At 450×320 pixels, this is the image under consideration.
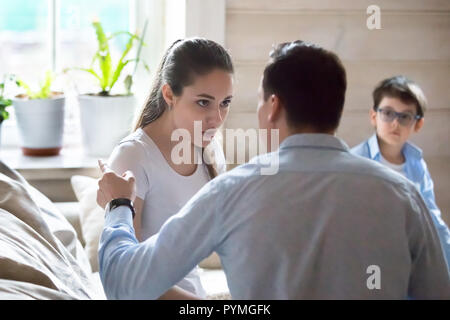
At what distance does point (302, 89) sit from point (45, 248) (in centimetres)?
77

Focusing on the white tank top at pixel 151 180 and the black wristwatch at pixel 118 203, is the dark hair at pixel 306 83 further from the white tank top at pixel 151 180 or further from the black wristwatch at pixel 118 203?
the white tank top at pixel 151 180

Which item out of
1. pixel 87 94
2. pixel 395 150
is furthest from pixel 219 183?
pixel 87 94

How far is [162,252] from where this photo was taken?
0.99 m

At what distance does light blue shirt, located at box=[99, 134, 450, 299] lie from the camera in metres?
0.94

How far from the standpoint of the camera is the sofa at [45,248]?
4.17ft

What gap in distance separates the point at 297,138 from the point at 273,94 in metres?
0.07

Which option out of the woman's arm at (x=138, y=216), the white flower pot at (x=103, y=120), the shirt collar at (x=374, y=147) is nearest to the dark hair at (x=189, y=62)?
the woman's arm at (x=138, y=216)

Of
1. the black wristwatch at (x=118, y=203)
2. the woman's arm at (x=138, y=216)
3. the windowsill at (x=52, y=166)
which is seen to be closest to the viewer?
the black wristwatch at (x=118, y=203)

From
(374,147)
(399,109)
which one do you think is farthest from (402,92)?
(374,147)

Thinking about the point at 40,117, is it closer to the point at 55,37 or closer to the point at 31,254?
the point at 55,37

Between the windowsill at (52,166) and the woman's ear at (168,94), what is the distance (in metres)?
1.13

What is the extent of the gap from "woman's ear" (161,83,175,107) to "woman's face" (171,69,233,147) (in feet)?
0.04

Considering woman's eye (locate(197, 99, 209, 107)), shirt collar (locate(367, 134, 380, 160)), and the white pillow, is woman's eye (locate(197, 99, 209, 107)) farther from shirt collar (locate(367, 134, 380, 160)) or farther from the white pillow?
shirt collar (locate(367, 134, 380, 160))

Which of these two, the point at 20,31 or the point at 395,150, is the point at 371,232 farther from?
the point at 20,31
